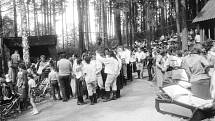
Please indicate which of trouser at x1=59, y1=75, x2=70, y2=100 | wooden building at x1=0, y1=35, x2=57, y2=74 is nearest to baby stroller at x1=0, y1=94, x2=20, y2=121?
trouser at x1=59, y1=75, x2=70, y2=100

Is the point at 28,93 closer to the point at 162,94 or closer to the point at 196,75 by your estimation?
the point at 162,94

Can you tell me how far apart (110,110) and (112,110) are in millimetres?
75

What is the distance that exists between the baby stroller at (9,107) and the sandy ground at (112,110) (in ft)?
1.53

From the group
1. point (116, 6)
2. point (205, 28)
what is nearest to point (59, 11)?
point (116, 6)

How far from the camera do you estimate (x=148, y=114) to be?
9930 millimetres

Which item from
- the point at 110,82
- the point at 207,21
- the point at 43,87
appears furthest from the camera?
the point at 207,21

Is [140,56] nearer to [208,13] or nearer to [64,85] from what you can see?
[64,85]

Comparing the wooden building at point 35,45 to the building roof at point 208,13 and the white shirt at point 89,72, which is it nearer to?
the building roof at point 208,13

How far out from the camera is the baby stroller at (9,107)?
38.3 ft

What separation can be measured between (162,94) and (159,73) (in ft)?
16.9

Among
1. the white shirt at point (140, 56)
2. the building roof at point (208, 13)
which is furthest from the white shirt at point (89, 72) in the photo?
the building roof at point (208, 13)

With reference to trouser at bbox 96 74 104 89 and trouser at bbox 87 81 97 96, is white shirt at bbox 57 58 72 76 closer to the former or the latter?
trouser at bbox 96 74 104 89

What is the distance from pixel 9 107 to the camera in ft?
39.2

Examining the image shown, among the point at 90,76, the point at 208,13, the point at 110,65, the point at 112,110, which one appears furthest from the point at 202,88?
the point at 208,13
